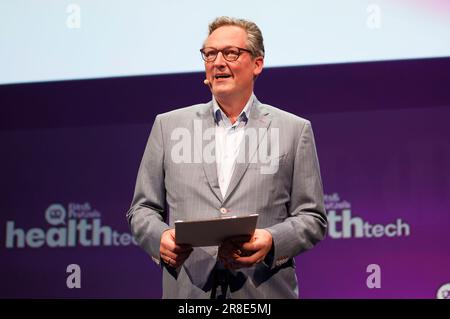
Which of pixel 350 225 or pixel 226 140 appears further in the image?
pixel 350 225

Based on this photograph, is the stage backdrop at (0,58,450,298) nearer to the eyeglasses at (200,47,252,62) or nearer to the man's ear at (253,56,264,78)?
the man's ear at (253,56,264,78)

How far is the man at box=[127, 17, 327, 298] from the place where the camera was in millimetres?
2150

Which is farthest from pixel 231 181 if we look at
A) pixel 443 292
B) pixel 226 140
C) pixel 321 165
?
pixel 443 292

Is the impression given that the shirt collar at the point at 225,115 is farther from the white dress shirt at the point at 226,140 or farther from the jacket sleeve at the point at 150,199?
the jacket sleeve at the point at 150,199

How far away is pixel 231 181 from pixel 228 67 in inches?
15.7

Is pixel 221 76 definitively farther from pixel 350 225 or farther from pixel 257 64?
pixel 350 225

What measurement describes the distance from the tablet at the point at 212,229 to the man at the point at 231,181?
2.5 inches

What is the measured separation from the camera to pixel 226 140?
2328 mm

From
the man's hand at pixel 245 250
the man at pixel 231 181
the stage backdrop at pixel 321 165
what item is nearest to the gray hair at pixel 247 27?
the man at pixel 231 181

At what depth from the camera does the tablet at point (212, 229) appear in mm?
1893

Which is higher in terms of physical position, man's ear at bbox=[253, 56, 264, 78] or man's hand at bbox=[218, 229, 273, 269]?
man's ear at bbox=[253, 56, 264, 78]

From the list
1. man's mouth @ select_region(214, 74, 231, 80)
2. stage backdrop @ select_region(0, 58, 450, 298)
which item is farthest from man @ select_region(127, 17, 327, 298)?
stage backdrop @ select_region(0, 58, 450, 298)
